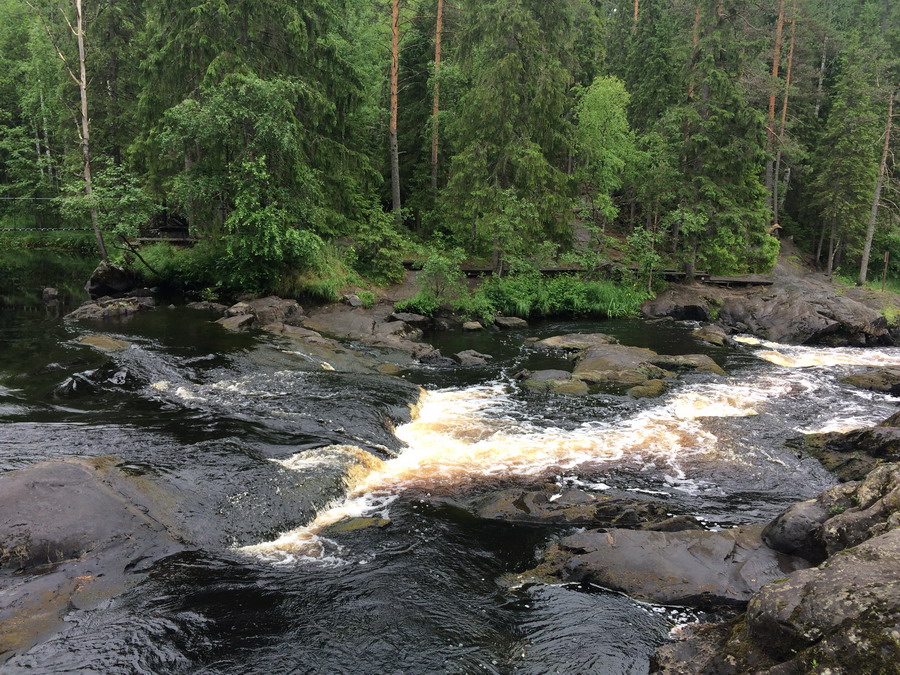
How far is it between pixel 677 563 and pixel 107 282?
2479 cm

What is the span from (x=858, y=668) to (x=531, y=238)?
928 inches

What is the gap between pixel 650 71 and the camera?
122 ft

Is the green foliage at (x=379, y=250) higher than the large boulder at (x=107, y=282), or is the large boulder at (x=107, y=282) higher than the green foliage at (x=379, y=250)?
the green foliage at (x=379, y=250)

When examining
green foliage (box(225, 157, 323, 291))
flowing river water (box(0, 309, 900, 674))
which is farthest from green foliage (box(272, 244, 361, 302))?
flowing river water (box(0, 309, 900, 674))

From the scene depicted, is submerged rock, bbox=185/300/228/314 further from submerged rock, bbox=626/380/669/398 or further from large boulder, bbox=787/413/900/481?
large boulder, bbox=787/413/900/481

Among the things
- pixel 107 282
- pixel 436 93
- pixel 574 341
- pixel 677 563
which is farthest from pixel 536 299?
pixel 677 563

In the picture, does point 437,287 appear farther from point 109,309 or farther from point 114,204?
point 114,204

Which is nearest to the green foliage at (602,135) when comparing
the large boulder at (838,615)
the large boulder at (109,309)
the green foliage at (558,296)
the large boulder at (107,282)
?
the green foliage at (558,296)

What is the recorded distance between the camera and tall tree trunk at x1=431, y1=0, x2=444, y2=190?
29859mm

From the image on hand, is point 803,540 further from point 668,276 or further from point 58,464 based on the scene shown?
point 668,276

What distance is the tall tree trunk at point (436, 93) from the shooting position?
29.9 metres

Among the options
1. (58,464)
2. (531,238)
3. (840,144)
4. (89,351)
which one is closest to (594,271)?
(531,238)

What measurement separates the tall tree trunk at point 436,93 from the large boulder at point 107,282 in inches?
615

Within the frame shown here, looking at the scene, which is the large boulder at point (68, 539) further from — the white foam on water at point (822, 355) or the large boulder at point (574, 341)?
the white foam on water at point (822, 355)
